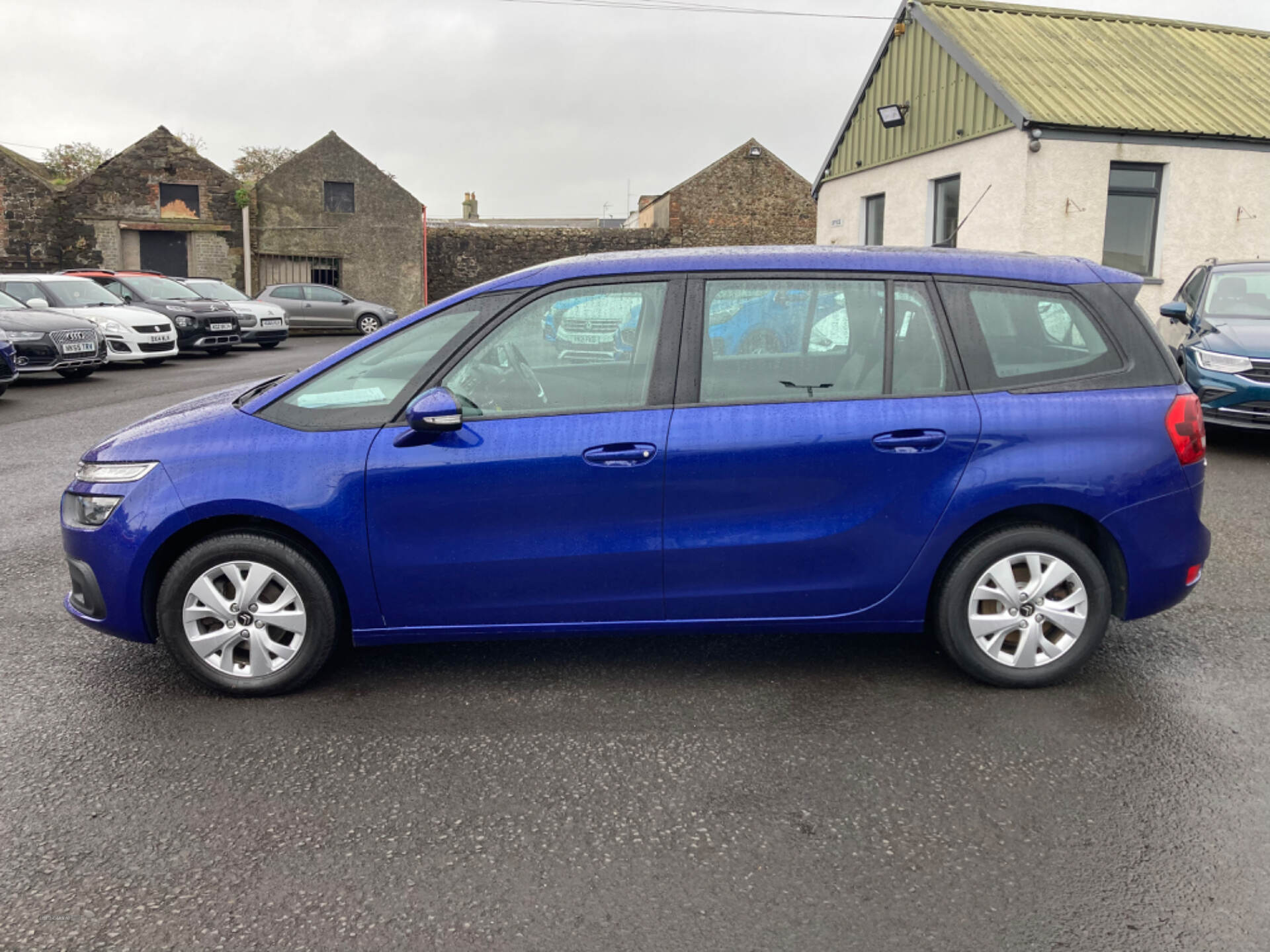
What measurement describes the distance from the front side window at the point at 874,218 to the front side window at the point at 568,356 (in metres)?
18.4

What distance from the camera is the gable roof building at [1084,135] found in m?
16.4

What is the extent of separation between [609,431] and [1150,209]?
1609cm

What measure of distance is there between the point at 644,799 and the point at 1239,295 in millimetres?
9872

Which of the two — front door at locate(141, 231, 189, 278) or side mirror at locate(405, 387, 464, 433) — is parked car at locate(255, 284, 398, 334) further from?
side mirror at locate(405, 387, 464, 433)

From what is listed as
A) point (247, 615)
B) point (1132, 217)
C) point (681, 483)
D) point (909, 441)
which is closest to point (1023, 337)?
point (909, 441)

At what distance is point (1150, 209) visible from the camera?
17062mm

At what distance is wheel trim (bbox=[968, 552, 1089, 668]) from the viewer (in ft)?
13.4

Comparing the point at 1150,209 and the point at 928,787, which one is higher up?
the point at 1150,209

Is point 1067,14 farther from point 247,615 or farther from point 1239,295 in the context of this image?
point 247,615

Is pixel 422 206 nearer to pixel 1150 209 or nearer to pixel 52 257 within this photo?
pixel 52 257

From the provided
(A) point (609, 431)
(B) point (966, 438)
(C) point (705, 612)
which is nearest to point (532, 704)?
(C) point (705, 612)

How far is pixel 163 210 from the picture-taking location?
35.0m

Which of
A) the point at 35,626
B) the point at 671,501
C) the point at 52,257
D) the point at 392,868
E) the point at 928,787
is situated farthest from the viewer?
the point at 52,257

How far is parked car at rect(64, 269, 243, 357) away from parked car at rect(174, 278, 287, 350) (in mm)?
803
